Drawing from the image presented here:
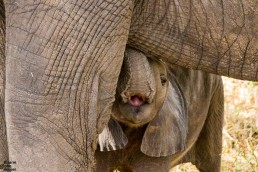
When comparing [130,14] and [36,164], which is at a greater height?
[130,14]

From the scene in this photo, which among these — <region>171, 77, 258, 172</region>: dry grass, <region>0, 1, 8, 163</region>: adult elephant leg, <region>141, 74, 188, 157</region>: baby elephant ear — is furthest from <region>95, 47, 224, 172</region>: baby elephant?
<region>0, 1, 8, 163</region>: adult elephant leg

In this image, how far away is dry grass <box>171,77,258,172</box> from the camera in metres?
4.98

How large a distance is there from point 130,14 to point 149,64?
1.36 ft

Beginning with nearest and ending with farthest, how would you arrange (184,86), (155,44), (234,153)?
(155,44), (184,86), (234,153)

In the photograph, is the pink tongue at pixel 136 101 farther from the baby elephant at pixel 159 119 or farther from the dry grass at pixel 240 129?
the dry grass at pixel 240 129

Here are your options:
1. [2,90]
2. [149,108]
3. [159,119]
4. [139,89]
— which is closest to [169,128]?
[159,119]

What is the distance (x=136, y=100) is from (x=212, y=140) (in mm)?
1248

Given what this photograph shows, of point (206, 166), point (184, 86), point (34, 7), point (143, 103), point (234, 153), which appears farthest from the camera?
point (234, 153)

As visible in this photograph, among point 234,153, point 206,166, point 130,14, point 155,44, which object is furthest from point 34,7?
point 234,153

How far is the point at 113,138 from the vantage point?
150 inches

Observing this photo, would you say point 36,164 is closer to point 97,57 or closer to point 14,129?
point 14,129

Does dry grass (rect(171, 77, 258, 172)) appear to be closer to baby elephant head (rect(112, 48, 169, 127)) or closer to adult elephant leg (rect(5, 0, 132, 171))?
baby elephant head (rect(112, 48, 169, 127))

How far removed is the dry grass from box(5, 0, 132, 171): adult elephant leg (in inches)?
77.1

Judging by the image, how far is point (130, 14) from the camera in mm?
3047
